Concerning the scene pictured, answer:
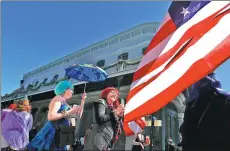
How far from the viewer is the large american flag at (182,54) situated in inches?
87.8

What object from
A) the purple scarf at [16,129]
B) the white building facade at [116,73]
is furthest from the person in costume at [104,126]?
the white building facade at [116,73]

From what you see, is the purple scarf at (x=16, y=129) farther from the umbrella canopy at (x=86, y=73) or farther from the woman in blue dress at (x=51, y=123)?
the umbrella canopy at (x=86, y=73)

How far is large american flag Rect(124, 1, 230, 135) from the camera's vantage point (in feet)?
7.32

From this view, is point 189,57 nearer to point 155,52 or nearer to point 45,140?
point 155,52

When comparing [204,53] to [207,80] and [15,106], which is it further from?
[15,106]

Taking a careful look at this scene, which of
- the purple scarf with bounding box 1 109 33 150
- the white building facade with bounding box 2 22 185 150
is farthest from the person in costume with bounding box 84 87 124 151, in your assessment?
the white building facade with bounding box 2 22 185 150

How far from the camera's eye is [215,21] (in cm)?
245

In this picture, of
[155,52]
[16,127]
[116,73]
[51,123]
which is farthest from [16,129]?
[116,73]

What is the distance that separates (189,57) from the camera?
93.1 inches

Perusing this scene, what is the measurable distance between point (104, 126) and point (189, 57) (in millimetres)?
1537

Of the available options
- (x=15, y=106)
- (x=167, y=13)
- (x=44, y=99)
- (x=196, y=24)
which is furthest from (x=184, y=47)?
(x=44, y=99)

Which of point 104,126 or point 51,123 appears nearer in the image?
point 104,126

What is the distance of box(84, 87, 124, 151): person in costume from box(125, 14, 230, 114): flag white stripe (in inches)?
34.2

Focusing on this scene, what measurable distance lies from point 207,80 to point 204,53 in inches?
21.2
